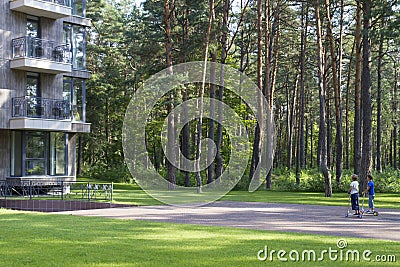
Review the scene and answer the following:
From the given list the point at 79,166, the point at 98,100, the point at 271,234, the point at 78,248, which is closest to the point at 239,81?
the point at 98,100

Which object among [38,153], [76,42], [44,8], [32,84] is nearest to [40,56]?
[32,84]

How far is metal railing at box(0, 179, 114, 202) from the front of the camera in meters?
28.8

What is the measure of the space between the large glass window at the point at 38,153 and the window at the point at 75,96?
2.00m

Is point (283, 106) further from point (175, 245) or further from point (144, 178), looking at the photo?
point (175, 245)

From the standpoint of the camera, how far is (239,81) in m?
51.0

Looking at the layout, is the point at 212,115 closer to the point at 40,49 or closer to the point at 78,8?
the point at 78,8

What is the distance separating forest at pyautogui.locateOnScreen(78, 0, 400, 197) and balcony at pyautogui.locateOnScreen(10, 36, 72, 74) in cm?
759

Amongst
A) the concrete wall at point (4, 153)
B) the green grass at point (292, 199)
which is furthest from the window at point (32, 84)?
the green grass at point (292, 199)

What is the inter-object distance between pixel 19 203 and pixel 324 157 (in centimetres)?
1724

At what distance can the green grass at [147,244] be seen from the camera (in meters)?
10.2

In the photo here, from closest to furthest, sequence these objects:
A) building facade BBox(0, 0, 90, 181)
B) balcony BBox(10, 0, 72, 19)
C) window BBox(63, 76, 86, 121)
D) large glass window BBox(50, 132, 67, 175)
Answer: building facade BBox(0, 0, 90, 181)
balcony BBox(10, 0, 72, 19)
large glass window BBox(50, 132, 67, 175)
window BBox(63, 76, 86, 121)

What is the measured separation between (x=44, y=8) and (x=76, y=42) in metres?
4.11

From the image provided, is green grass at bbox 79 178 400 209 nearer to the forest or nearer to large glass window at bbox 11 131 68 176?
the forest

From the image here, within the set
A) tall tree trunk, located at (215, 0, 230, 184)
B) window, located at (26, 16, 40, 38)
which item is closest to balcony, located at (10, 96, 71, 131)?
window, located at (26, 16, 40, 38)
